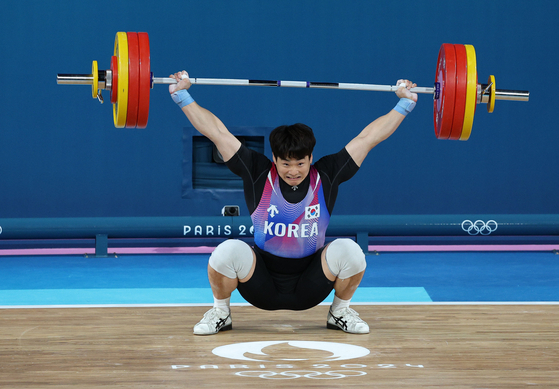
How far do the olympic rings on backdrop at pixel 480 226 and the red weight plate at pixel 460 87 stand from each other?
10.1 ft

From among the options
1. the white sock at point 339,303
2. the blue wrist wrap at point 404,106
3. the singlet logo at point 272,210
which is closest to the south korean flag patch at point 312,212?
the singlet logo at point 272,210

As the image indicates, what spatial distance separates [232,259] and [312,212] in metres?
0.38

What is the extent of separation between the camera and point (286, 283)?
2.86 m

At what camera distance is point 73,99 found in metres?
6.11

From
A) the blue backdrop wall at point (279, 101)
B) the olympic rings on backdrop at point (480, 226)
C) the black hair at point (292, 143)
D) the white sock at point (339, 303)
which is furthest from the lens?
the blue backdrop wall at point (279, 101)

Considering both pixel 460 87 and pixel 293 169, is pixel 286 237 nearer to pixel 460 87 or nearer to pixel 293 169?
pixel 293 169

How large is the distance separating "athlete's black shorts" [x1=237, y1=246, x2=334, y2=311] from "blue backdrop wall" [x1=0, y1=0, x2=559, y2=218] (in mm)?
3393

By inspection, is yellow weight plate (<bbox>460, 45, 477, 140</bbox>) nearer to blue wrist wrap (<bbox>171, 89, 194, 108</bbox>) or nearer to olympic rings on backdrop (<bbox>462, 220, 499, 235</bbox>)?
blue wrist wrap (<bbox>171, 89, 194, 108</bbox>)

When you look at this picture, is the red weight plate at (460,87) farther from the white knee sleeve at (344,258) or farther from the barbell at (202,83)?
the white knee sleeve at (344,258)

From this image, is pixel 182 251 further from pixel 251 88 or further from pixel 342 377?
pixel 342 377

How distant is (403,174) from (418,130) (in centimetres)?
43

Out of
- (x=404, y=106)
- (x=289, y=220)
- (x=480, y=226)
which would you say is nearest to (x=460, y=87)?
(x=404, y=106)

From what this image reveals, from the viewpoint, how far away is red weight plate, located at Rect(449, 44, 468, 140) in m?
2.96

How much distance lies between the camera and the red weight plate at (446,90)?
2.96 metres
